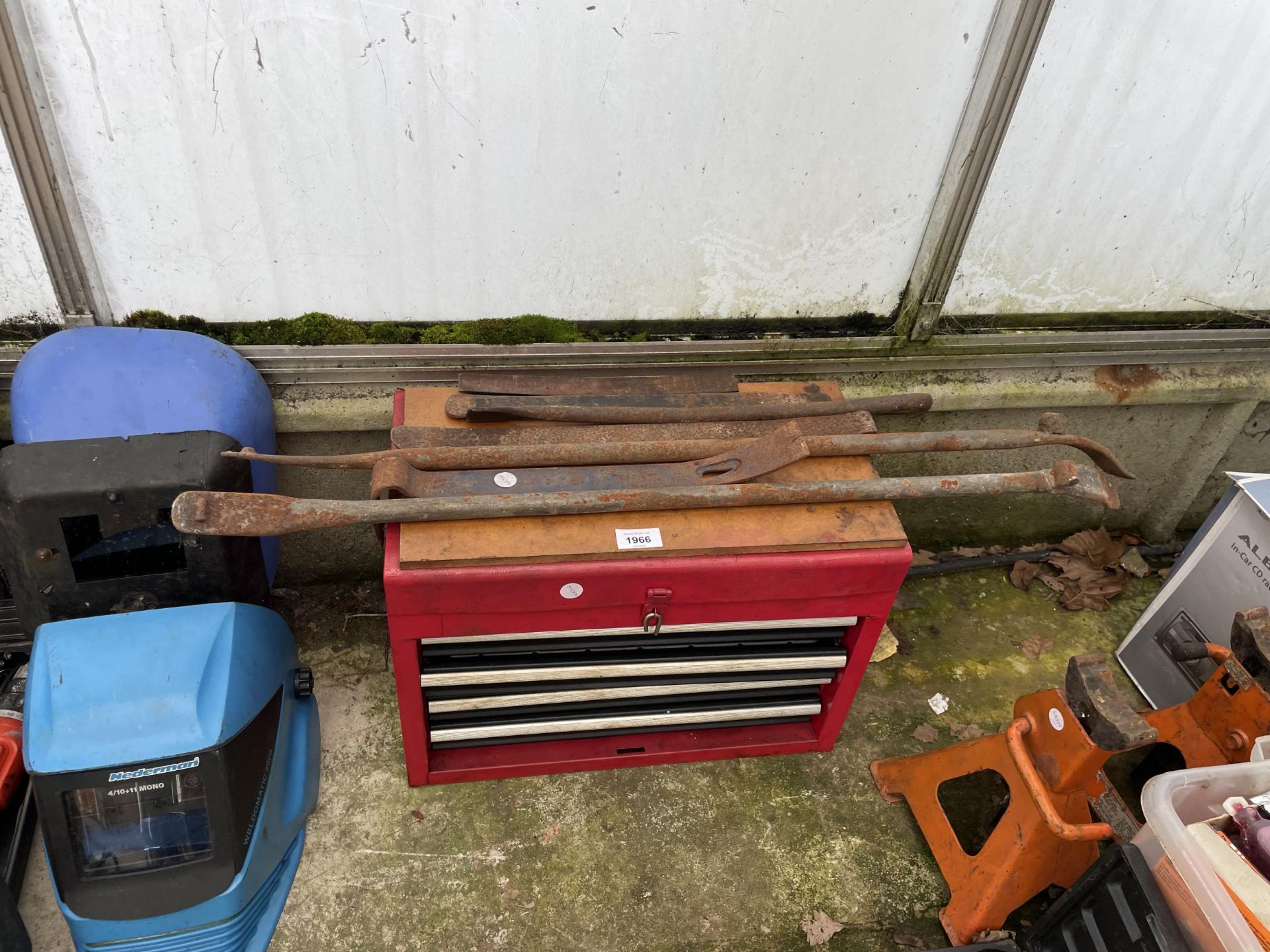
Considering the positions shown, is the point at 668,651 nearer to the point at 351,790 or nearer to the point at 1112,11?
the point at 351,790

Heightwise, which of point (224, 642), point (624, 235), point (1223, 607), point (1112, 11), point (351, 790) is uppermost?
point (1112, 11)

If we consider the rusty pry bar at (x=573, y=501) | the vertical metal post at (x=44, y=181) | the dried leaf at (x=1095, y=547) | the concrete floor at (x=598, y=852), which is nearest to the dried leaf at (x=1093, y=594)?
the dried leaf at (x=1095, y=547)

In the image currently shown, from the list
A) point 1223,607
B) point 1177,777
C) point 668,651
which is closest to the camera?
point 1177,777

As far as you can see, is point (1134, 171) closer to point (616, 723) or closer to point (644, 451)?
point (644, 451)

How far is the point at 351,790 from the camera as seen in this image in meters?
2.19

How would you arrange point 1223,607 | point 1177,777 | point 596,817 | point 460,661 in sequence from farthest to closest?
point 1223,607, point 596,817, point 460,661, point 1177,777

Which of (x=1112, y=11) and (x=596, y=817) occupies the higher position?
(x=1112, y=11)

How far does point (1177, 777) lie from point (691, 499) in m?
1.18

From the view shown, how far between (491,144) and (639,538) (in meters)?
1.15

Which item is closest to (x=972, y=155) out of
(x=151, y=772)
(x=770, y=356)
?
(x=770, y=356)

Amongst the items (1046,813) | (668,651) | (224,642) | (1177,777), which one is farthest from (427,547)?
(1177,777)

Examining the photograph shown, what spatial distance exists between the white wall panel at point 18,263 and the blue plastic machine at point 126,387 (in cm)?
15

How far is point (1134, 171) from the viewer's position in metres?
2.38

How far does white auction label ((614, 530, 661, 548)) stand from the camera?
67.1 inches
